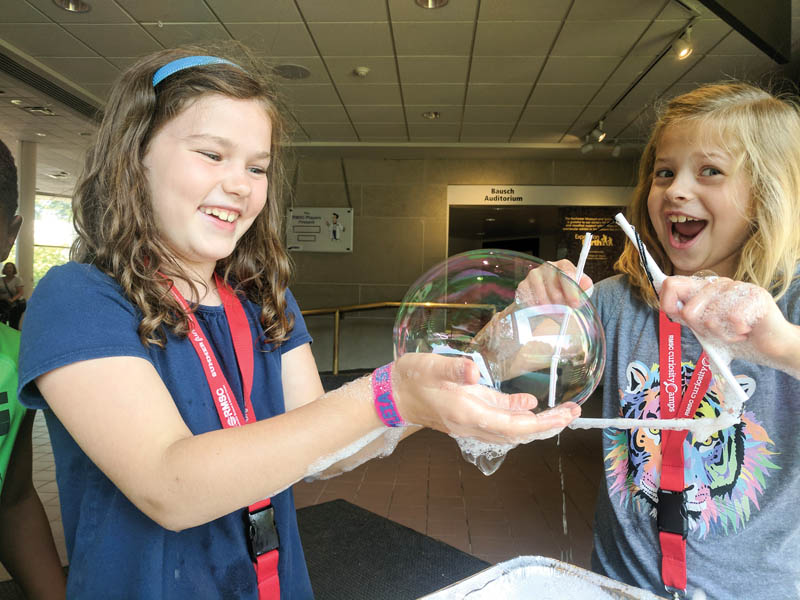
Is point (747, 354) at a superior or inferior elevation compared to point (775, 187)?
inferior

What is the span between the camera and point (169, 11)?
377 centimetres

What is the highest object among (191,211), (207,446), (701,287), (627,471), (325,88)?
(325,88)

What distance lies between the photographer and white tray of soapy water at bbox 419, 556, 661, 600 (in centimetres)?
68

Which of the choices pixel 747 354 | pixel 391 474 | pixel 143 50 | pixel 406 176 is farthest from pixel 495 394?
pixel 406 176

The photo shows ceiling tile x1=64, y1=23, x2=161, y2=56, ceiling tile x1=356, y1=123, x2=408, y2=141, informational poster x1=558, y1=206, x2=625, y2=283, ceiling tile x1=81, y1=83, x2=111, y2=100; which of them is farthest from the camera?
informational poster x1=558, y1=206, x2=625, y2=283

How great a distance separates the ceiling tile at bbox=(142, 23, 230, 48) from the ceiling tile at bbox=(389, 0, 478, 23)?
1.37m

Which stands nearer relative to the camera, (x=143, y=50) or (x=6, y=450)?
(x=6, y=450)

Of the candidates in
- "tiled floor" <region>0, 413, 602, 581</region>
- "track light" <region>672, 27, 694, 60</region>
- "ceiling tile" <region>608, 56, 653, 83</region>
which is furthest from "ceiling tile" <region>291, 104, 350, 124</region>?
"tiled floor" <region>0, 413, 602, 581</region>

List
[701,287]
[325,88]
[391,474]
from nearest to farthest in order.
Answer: [701,287] → [391,474] → [325,88]

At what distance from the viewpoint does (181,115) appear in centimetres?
85

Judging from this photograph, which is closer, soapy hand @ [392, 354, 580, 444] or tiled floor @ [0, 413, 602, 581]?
soapy hand @ [392, 354, 580, 444]

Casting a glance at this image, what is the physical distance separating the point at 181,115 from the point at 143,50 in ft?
14.5

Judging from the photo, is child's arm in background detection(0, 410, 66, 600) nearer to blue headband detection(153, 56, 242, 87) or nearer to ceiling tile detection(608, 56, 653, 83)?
blue headband detection(153, 56, 242, 87)

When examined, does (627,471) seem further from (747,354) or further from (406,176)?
(406,176)
